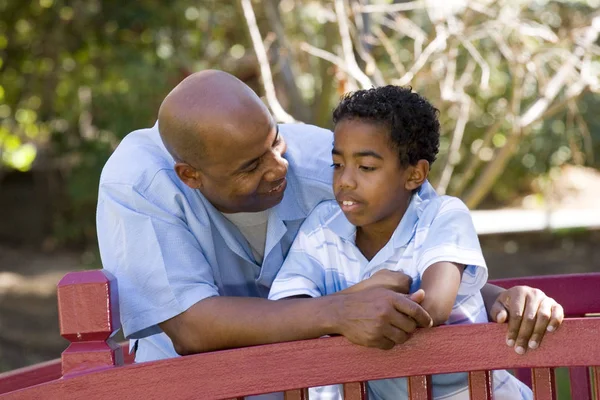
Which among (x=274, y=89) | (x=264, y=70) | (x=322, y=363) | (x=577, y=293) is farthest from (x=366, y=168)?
(x=274, y=89)

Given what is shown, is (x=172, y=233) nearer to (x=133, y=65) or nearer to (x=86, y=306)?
(x=86, y=306)

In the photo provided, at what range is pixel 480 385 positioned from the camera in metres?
2.01

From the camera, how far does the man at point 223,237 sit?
6.70ft

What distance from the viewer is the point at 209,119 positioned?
2.39 metres

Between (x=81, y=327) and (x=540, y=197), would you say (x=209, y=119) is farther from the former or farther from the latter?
(x=540, y=197)

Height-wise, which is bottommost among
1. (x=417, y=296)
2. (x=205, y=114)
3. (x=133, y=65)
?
(x=417, y=296)

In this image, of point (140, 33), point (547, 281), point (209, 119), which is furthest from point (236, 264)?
point (140, 33)

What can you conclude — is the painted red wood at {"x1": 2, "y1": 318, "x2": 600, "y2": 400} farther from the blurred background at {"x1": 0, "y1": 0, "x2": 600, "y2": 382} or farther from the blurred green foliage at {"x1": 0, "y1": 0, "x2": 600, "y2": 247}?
the blurred green foliage at {"x1": 0, "y1": 0, "x2": 600, "y2": 247}

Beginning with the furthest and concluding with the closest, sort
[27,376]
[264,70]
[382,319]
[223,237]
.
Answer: [264,70] < [27,376] < [223,237] < [382,319]

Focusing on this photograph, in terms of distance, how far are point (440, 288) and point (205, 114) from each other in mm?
751

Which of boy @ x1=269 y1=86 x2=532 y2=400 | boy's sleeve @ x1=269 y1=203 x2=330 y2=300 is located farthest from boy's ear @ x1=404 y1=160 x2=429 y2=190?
boy's sleeve @ x1=269 y1=203 x2=330 y2=300

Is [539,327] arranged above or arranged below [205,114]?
below

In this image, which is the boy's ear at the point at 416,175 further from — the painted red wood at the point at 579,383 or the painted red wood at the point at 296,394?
the painted red wood at the point at 579,383

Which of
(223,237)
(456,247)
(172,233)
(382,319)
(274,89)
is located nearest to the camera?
(382,319)
